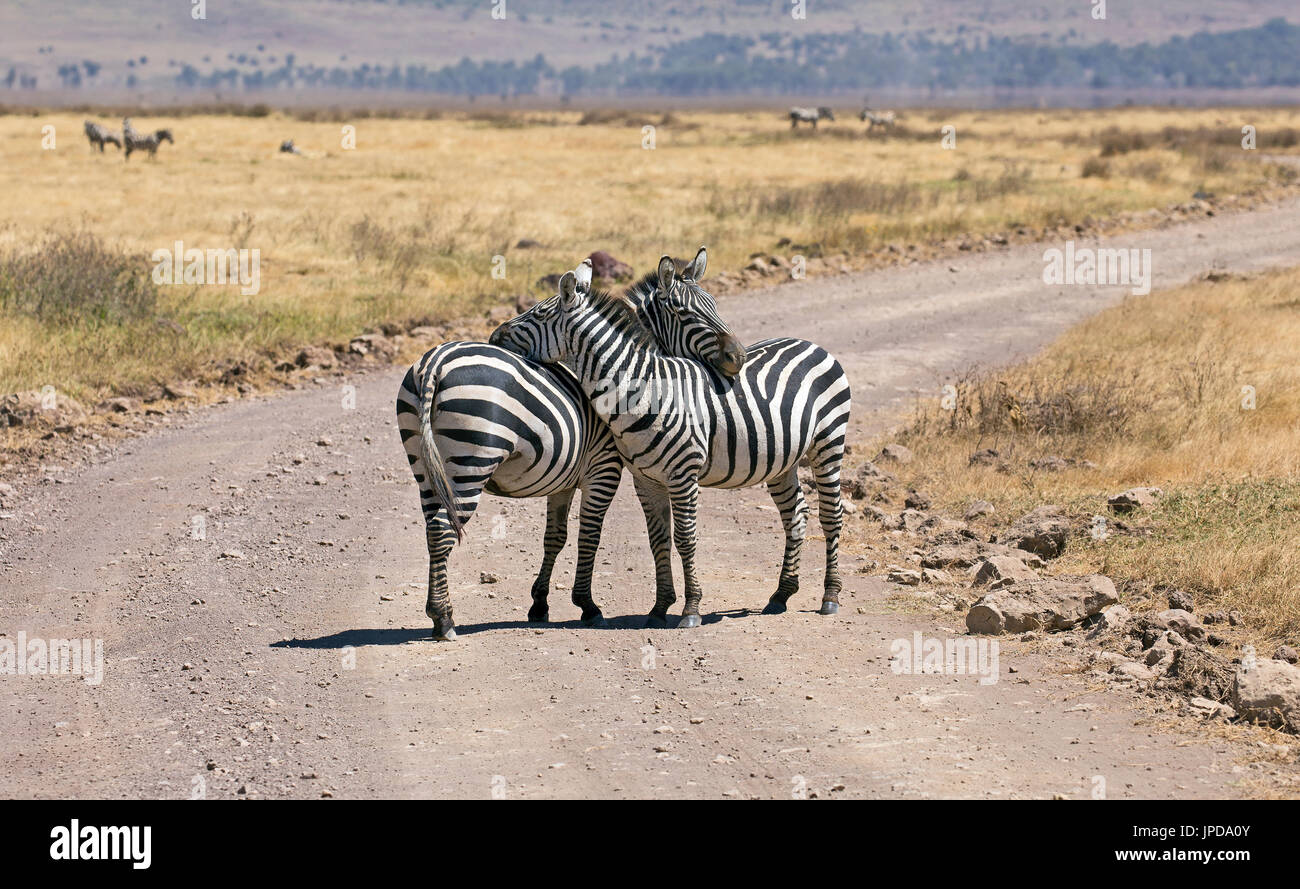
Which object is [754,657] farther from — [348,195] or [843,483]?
[348,195]

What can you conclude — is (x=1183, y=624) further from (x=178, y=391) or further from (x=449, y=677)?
(x=178, y=391)

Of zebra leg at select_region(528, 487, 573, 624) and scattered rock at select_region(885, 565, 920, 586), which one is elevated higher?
zebra leg at select_region(528, 487, 573, 624)

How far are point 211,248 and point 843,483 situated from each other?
16.9 metres

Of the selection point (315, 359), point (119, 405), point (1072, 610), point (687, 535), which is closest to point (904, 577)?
point (1072, 610)

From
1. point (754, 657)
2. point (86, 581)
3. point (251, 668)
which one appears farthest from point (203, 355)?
point (754, 657)

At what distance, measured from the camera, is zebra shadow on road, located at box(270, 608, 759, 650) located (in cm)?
832

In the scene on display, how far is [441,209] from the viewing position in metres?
31.2

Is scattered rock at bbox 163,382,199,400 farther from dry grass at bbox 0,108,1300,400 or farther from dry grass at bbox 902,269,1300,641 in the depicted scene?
dry grass at bbox 902,269,1300,641

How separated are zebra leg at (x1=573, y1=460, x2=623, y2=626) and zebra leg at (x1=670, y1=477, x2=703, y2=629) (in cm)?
42

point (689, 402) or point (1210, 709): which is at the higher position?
point (689, 402)

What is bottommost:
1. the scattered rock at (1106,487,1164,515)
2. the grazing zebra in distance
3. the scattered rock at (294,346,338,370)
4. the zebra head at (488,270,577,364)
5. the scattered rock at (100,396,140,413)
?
the scattered rock at (1106,487,1164,515)

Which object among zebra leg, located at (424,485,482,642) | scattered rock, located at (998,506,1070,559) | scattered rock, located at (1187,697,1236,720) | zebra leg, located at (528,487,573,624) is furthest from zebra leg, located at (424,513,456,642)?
scattered rock, located at (998,506,1070,559)

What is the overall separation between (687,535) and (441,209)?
23989 mm

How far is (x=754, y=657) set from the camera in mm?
8023
